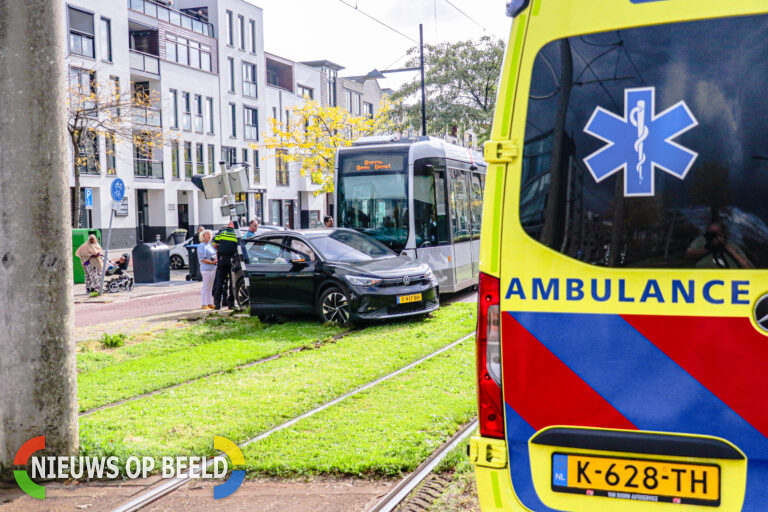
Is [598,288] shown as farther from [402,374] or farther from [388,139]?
[388,139]

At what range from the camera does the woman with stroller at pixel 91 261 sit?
20.0 meters

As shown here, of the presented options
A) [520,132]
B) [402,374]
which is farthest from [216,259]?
[520,132]

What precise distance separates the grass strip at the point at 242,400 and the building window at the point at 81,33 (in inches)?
1197

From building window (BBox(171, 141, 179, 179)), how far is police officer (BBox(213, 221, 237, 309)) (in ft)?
96.2

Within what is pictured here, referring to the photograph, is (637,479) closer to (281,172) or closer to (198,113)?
(198,113)

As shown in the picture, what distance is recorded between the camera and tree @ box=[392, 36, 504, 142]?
127 feet

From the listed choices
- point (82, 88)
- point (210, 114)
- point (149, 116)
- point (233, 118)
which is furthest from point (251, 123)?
point (82, 88)

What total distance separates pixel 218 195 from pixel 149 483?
12338 millimetres

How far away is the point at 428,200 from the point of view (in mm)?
15148

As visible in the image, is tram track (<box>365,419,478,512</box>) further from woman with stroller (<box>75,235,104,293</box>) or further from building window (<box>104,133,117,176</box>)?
building window (<box>104,133,117,176</box>)

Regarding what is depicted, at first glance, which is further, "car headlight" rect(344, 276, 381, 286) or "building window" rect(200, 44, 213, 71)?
"building window" rect(200, 44, 213, 71)

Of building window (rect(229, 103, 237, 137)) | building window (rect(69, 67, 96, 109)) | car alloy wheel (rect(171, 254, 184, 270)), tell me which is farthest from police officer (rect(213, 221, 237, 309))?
building window (rect(229, 103, 237, 137))

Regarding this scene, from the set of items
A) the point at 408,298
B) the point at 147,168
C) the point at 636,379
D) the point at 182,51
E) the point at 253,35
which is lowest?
the point at 408,298

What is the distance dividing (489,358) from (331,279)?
31.2ft
